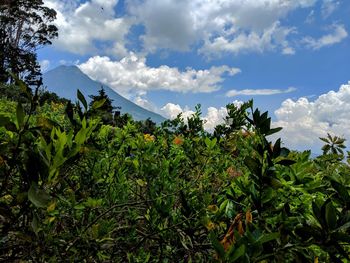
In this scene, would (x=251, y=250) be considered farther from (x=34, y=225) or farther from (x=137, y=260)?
(x=137, y=260)

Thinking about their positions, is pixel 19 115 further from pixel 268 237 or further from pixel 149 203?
pixel 149 203

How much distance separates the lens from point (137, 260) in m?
2.17

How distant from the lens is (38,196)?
1.33 meters

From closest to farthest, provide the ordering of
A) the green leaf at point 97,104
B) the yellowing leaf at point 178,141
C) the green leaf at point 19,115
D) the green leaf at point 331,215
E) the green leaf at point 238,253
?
1. the green leaf at point 238,253
2. the green leaf at point 331,215
3. the green leaf at point 19,115
4. the green leaf at point 97,104
5. the yellowing leaf at point 178,141

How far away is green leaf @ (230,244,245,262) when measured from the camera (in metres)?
1.23

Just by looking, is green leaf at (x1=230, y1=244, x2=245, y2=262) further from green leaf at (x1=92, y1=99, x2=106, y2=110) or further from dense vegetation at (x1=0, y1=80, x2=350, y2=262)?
green leaf at (x1=92, y1=99, x2=106, y2=110)

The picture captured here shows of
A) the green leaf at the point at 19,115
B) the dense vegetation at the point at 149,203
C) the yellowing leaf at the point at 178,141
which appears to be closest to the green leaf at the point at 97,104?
the dense vegetation at the point at 149,203

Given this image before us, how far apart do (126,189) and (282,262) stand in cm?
133

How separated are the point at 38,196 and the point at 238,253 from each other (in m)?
0.68

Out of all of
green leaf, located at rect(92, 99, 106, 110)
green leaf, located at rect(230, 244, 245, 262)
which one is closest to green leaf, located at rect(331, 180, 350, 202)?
green leaf, located at rect(230, 244, 245, 262)

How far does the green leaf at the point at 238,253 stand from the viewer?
1234 mm

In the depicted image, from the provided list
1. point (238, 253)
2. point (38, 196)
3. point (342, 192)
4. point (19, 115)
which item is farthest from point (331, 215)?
point (19, 115)

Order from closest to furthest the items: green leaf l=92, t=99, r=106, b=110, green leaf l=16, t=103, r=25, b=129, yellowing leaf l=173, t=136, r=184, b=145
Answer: green leaf l=16, t=103, r=25, b=129
green leaf l=92, t=99, r=106, b=110
yellowing leaf l=173, t=136, r=184, b=145

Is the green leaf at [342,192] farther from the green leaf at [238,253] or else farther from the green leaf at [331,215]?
the green leaf at [238,253]
